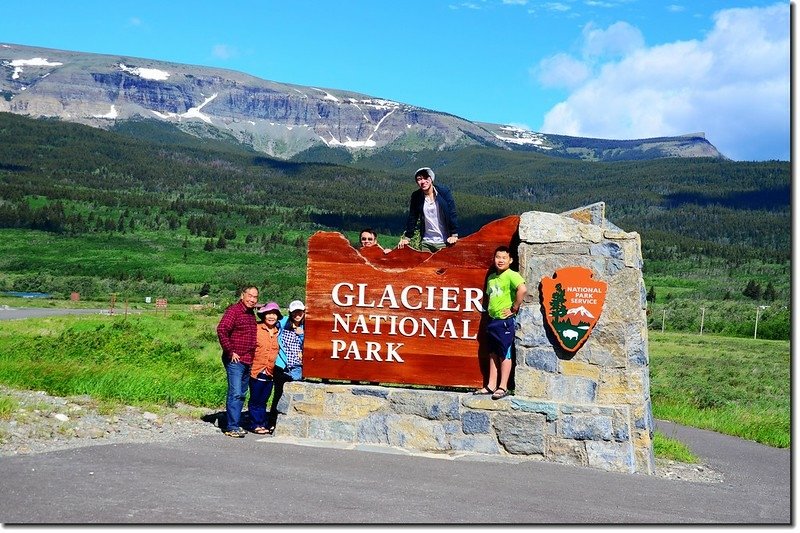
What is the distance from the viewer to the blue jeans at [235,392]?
932 cm

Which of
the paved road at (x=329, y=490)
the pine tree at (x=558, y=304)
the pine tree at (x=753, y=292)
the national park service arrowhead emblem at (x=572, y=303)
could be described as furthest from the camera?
the pine tree at (x=753, y=292)

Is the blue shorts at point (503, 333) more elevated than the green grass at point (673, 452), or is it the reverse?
the blue shorts at point (503, 333)

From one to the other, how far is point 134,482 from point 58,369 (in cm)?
574

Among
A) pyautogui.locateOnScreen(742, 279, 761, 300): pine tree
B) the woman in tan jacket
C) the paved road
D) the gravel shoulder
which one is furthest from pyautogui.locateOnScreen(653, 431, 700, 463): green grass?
pyautogui.locateOnScreen(742, 279, 761, 300): pine tree

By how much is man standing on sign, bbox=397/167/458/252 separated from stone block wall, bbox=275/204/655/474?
0.96 metres

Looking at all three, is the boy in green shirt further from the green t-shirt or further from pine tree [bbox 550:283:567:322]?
pine tree [bbox 550:283:567:322]

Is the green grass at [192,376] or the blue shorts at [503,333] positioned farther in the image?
the green grass at [192,376]

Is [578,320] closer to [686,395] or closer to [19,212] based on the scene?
[686,395]

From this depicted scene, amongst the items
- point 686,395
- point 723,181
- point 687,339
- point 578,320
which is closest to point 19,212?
point 687,339

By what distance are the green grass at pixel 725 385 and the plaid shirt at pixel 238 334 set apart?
7208 millimetres

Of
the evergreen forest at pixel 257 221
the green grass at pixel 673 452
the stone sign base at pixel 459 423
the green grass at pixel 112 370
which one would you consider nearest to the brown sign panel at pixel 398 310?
the stone sign base at pixel 459 423

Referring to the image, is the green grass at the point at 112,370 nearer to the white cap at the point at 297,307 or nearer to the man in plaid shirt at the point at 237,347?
the man in plaid shirt at the point at 237,347

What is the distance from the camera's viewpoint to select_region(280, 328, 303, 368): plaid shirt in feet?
32.7

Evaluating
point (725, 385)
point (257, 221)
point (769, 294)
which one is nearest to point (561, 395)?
point (725, 385)
